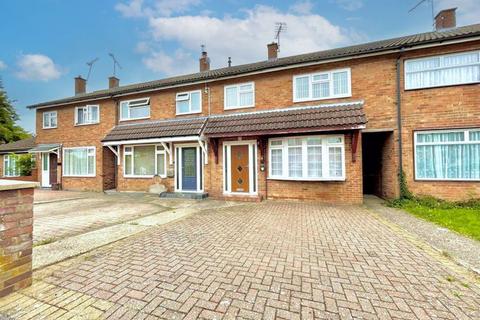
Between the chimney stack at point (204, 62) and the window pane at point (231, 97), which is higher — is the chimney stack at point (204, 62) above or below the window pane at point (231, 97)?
above

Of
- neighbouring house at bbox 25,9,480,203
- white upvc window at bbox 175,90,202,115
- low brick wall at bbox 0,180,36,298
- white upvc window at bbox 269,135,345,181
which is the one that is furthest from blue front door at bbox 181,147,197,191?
low brick wall at bbox 0,180,36,298

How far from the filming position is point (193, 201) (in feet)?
32.4

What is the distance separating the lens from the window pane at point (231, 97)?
11008 millimetres

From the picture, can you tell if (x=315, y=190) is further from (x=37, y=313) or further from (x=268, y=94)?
(x=37, y=313)

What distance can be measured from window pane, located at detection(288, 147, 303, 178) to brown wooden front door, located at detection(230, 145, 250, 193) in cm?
199

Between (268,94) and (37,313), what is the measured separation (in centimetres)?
996

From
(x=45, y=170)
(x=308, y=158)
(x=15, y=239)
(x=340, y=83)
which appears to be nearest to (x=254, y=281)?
(x=15, y=239)

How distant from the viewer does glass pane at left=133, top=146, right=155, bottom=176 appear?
1249 centimetres

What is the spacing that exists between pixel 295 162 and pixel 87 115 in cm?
1370

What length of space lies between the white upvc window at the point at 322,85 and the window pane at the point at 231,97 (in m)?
2.92

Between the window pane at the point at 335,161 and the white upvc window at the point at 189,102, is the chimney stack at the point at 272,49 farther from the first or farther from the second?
the window pane at the point at 335,161

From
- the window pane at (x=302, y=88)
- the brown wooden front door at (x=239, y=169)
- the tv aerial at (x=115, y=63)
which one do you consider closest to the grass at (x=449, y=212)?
the window pane at (x=302, y=88)

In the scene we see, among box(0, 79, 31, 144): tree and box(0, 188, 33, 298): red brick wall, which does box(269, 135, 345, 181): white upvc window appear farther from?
box(0, 79, 31, 144): tree

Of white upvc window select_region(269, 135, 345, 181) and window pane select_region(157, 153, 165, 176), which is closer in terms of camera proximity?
white upvc window select_region(269, 135, 345, 181)
